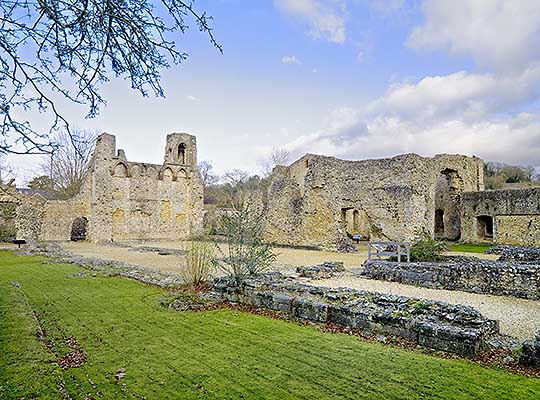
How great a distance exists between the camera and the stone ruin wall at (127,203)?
2420cm

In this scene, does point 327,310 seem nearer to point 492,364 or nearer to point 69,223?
point 492,364

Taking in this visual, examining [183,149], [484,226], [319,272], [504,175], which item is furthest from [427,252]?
[504,175]

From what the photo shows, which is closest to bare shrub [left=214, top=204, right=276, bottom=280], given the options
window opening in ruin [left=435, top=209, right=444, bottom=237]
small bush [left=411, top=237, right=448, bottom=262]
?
small bush [left=411, top=237, right=448, bottom=262]

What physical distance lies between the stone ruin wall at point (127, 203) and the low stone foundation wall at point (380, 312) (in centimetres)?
2027

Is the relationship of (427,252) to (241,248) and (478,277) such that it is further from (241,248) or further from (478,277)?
(241,248)

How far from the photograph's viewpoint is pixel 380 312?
5652 mm

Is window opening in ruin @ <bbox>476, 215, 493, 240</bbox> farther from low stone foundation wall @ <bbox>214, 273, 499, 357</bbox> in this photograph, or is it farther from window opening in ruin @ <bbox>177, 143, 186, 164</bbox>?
window opening in ruin @ <bbox>177, 143, 186, 164</bbox>

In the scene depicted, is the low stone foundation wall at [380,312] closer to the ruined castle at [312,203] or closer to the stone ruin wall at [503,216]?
the ruined castle at [312,203]

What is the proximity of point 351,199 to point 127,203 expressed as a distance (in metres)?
15.0

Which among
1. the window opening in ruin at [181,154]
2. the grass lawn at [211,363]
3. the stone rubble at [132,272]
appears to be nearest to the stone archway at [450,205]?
the window opening in ruin at [181,154]

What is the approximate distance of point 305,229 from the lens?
21016mm

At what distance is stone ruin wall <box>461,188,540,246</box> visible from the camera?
20703 millimetres

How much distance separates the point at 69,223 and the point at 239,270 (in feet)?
67.2

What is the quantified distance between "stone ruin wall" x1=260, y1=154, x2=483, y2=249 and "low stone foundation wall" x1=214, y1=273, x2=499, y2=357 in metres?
12.7
